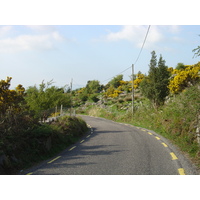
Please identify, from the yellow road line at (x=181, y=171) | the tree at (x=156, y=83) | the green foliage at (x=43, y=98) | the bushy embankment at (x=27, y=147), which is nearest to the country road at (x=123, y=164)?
the yellow road line at (x=181, y=171)

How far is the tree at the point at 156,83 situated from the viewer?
23.2m

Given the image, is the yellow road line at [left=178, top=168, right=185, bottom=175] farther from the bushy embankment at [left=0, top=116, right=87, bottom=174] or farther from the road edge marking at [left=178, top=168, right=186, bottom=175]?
the bushy embankment at [left=0, top=116, right=87, bottom=174]

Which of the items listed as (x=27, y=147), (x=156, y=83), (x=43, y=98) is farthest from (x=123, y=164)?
(x=43, y=98)

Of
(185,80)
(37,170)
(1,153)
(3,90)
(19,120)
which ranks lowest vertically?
(37,170)

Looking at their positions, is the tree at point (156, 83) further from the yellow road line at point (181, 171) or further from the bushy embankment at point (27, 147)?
the yellow road line at point (181, 171)

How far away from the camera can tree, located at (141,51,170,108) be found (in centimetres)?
2317

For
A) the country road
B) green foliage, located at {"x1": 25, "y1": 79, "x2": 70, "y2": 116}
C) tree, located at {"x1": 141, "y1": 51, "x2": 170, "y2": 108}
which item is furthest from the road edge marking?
green foliage, located at {"x1": 25, "y1": 79, "x2": 70, "y2": 116}

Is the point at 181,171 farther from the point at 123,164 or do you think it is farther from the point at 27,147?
the point at 27,147

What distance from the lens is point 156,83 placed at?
913 inches

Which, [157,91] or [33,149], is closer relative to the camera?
[33,149]

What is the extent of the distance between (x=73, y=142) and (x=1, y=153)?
6.01 m
